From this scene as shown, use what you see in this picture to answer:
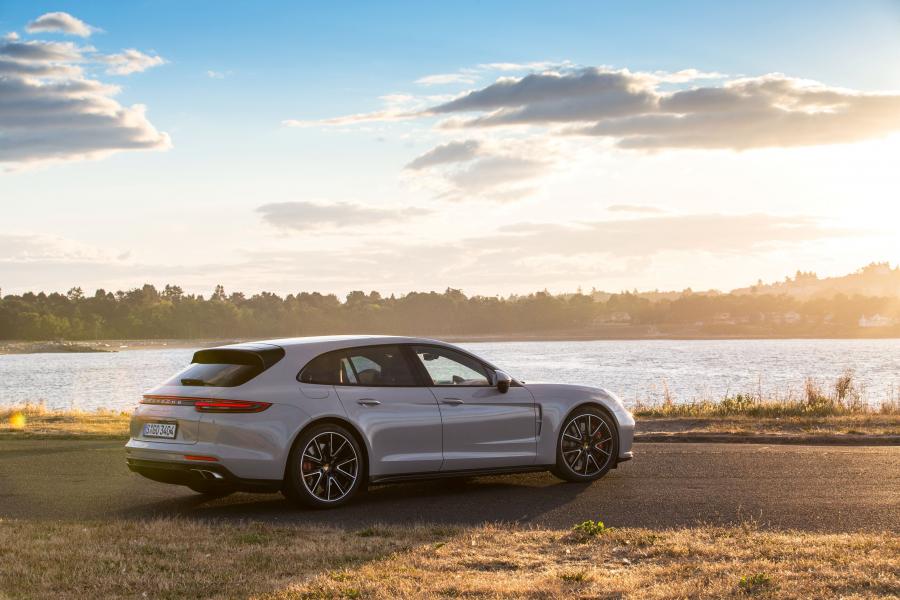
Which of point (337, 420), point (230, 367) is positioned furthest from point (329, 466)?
point (230, 367)

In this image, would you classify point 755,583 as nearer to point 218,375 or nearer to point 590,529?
point 590,529

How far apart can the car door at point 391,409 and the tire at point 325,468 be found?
6.2 inches

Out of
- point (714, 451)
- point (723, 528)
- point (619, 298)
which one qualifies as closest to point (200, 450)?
point (723, 528)

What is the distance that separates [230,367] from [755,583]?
5284 millimetres

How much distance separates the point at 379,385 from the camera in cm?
1024

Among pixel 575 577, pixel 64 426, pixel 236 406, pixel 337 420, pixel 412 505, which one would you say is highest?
pixel 236 406

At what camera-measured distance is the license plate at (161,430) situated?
32.0 ft

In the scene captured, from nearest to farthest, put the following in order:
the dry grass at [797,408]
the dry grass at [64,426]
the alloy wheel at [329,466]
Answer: the alloy wheel at [329,466]
the dry grass at [64,426]
the dry grass at [797,408]

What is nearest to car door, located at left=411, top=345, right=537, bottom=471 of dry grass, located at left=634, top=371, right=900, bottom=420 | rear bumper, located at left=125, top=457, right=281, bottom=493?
rear bumper, located at left=125, top=457, right=281, bottom=493

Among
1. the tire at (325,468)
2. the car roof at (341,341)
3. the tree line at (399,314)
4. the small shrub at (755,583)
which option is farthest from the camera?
the tree line at (399,314)

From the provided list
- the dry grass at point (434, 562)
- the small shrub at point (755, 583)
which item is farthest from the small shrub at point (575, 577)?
the small shrub at point (755, 583)

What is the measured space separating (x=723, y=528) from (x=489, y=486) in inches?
134

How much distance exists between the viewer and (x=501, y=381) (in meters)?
10.8

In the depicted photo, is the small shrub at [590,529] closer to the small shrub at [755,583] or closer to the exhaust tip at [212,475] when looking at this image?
the small shrub at [755,583]
